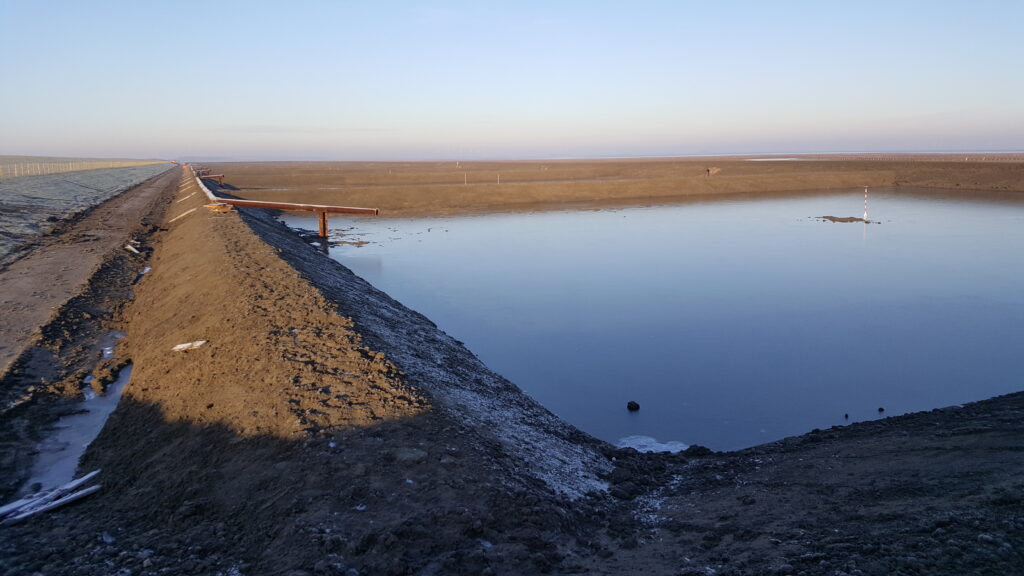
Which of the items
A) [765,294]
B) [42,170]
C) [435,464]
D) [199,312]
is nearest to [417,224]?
[765,294]

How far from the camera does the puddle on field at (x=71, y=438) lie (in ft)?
16.2

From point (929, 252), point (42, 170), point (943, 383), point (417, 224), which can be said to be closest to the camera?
point (943, 383)

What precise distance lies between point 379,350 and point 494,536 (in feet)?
10.5

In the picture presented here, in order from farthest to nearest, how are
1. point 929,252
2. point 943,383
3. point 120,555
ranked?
point 929,252, point 943,383, point 120,555

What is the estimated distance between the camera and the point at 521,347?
9641mm

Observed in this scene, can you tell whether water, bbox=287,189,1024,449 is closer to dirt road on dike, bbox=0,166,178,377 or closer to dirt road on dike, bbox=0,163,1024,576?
dirt road on dike, bbox=0,163,1024,576

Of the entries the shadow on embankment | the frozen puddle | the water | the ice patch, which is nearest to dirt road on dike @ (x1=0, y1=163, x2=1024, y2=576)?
the shadow on embankment

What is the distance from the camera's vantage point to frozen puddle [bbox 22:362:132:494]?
493 centimetres

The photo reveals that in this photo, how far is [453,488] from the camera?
3996mm

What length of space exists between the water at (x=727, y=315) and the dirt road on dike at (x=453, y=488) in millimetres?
1254

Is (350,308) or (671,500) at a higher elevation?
(350,308)

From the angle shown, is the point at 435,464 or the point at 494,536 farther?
the point at 435,464

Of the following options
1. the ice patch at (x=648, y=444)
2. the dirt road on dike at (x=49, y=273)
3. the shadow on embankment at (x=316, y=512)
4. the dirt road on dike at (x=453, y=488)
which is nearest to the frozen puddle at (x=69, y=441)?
the dirt road on dike at (x=453, y=488)

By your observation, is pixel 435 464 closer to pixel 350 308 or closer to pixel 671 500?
pixel 671 500
